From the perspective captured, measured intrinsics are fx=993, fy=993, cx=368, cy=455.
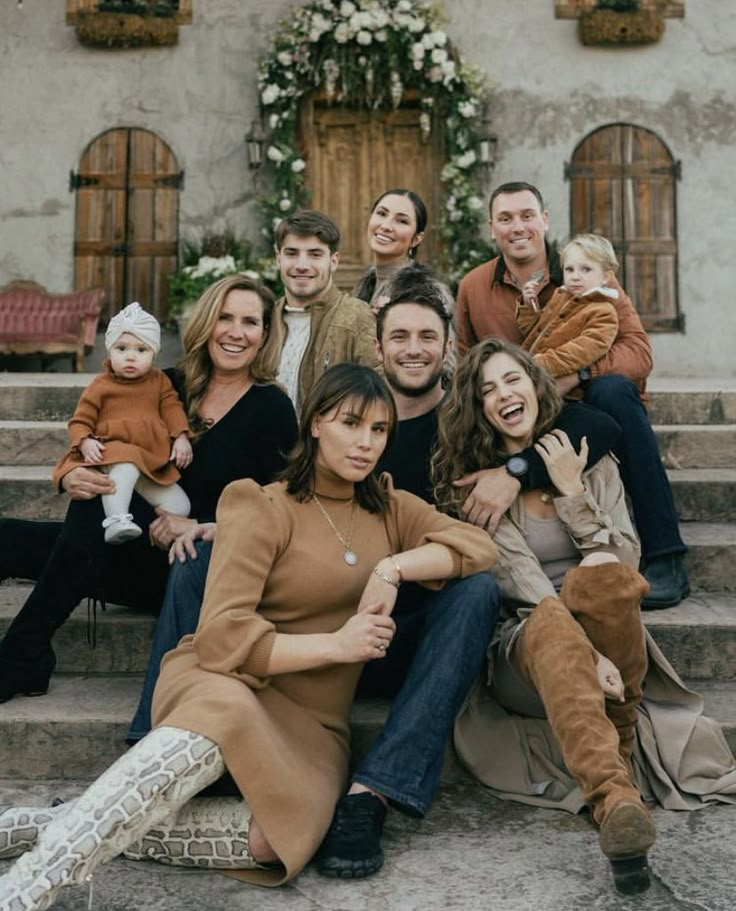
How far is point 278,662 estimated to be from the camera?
84.8 inches

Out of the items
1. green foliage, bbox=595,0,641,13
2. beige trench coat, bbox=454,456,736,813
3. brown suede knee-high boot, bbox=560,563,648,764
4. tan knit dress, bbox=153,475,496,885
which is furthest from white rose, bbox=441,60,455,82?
brown suede knee-high boot, bbox=560,563,648,764

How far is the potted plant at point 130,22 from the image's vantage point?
7.93 m

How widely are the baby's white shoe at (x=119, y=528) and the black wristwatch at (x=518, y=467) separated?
106 cm

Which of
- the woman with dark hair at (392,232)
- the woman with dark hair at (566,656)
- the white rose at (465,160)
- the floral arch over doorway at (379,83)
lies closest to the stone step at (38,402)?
the woman with dark hair at (392,232)

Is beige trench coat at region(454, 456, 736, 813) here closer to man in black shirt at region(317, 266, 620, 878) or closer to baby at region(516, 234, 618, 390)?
man in black shirt at region(317, 266, 620, 878)

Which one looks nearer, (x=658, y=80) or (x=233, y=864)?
(x=233, y=864)

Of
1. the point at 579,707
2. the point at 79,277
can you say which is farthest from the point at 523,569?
the point at 79,277

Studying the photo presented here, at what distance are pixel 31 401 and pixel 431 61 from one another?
4.51 m

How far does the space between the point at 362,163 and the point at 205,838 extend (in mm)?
6780

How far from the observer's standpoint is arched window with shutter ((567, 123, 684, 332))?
26.5 ft

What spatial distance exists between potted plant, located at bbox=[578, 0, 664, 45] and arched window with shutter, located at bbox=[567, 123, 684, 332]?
0.69 m

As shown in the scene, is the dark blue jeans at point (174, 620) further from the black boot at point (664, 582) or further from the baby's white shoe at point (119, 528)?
the black boot at point (664, 582)

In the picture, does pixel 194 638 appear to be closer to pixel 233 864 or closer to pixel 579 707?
pixel 233 864

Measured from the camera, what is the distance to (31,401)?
4.93m
